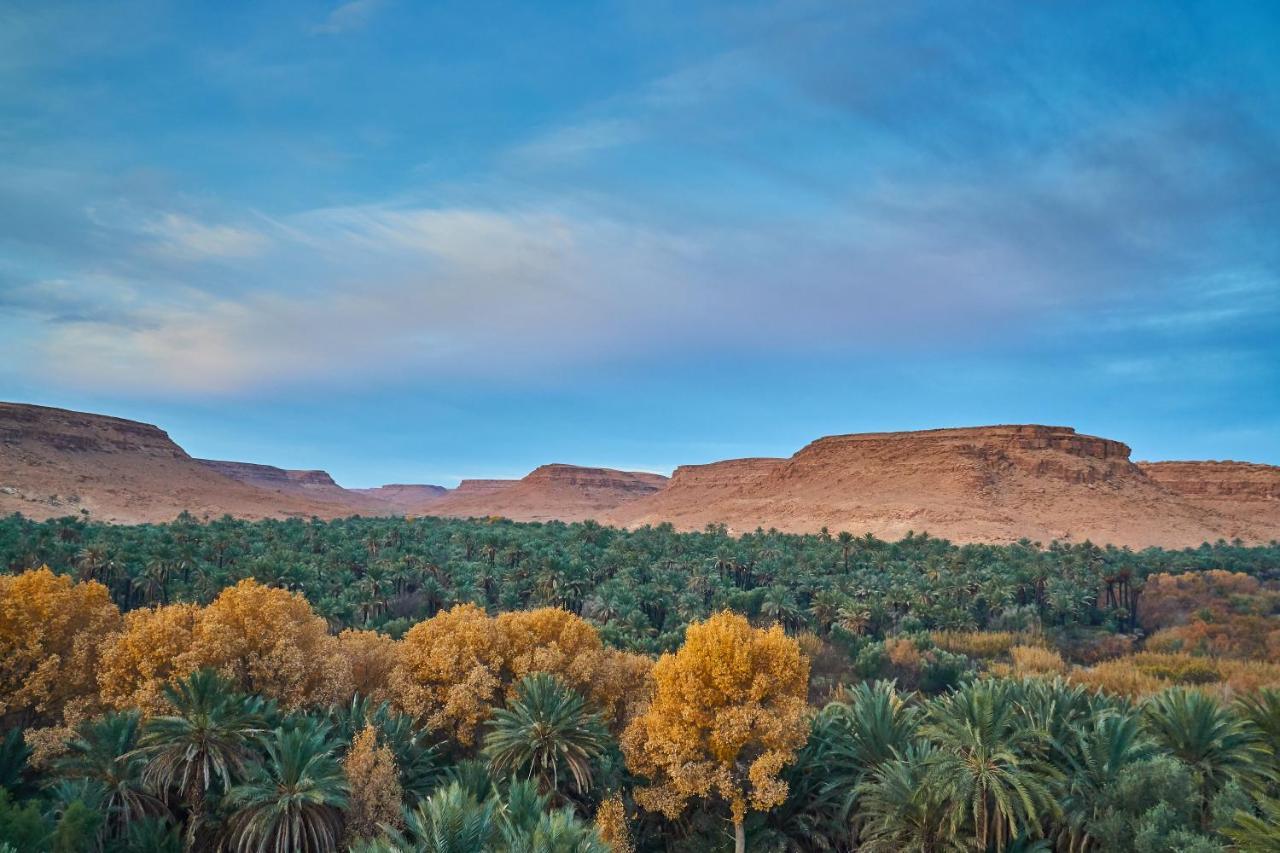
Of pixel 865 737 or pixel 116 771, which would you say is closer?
pixel 116 771

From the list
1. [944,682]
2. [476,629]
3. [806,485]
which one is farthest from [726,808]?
[806,485]

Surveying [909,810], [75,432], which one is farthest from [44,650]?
[75,432]

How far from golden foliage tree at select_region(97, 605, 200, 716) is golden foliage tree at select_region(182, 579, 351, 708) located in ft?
1.68

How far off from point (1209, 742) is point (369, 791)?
21.9 meters

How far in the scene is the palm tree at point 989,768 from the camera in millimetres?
17984

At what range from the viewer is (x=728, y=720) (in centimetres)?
2181

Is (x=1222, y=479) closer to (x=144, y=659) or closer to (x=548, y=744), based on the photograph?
(x=548, y=744)

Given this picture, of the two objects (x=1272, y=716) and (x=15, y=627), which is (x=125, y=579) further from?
(x=1272, y=716)

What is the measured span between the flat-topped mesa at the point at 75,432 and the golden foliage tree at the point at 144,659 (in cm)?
13246

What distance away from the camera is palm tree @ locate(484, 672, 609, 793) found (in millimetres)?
22594

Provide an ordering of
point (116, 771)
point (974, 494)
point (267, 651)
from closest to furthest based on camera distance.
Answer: point (116, 771) < point (267, 651) < point (974, 494)

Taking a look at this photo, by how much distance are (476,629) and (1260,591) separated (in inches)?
2533

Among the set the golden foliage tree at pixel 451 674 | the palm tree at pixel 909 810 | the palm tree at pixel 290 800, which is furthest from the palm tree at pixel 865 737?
the palm tree at pixel 290 800

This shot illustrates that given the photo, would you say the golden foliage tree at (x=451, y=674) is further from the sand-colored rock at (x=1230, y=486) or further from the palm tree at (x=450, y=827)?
the sand-colored rock at (x=1230, y=486)
